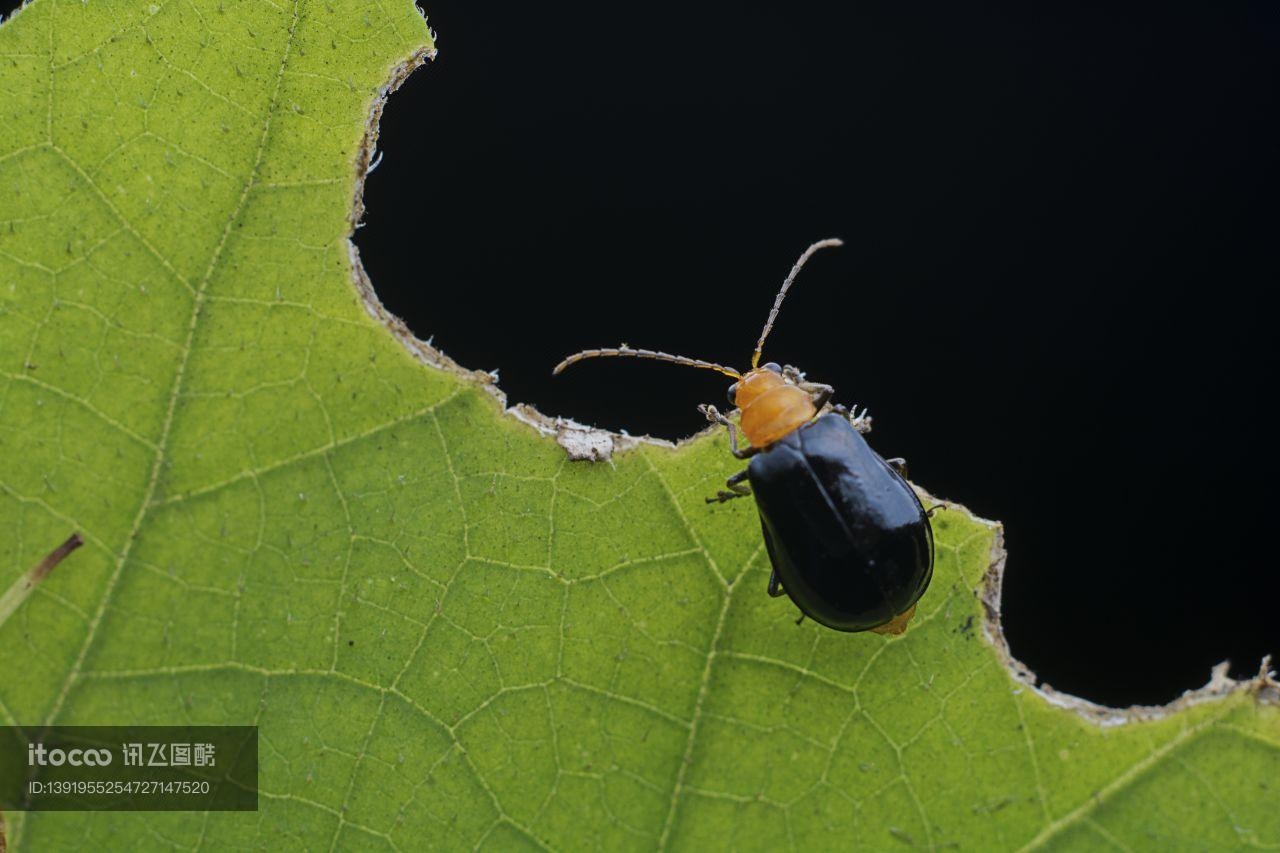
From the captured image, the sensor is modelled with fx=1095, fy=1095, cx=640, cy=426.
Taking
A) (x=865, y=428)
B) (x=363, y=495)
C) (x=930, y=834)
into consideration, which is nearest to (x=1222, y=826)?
(x=930, y=834)

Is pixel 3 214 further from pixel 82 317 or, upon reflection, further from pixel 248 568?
pixel 248 568

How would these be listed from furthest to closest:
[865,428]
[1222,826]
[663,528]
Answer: [865,428] → [663,528] → [1222,826]

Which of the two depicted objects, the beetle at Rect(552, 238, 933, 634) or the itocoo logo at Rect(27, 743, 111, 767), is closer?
the itocoo logo at Rect(27, 743, 111, 767)

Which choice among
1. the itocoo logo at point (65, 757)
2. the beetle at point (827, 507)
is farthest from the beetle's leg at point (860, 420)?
the itocoo logo at point (65, 757)

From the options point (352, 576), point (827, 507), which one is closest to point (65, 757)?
point (352, 576)

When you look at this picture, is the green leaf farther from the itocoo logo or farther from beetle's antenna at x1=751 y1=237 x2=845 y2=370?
beetle's antenna at x1=751 y1=237 x2=845 y2=370

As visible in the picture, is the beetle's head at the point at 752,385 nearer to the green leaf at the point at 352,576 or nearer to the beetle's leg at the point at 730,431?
the beetle's leg at the point at 730,431

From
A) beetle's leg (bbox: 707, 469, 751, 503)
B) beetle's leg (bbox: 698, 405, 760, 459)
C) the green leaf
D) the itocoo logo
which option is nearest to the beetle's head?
beetle's leg (bbox: 698, 405, 760, 459)
